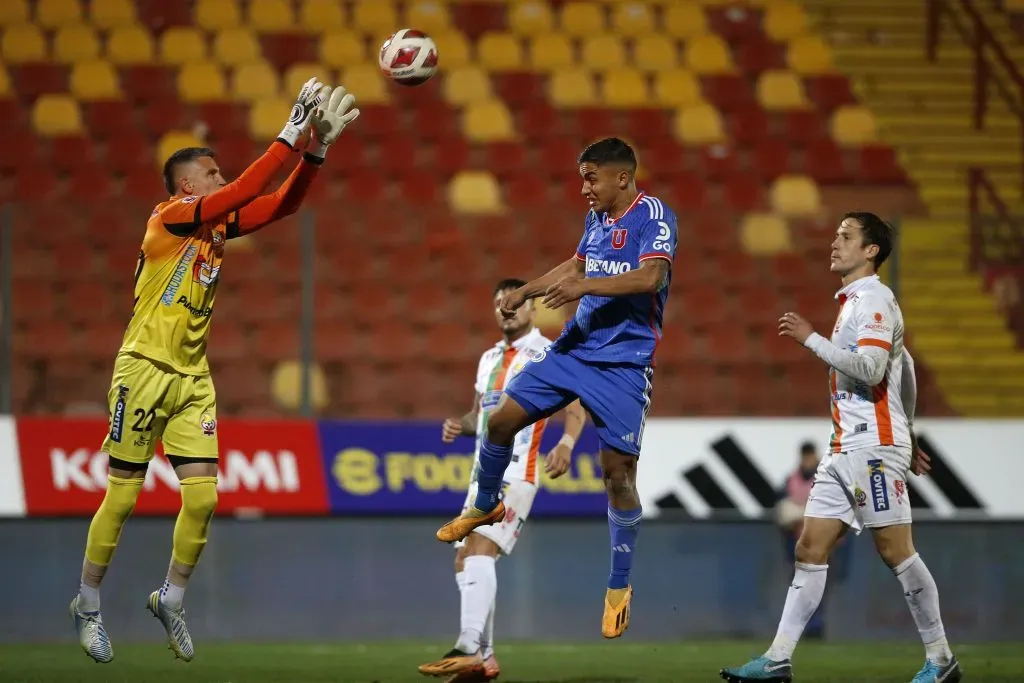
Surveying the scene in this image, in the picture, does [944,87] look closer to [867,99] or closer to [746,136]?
[867,99]

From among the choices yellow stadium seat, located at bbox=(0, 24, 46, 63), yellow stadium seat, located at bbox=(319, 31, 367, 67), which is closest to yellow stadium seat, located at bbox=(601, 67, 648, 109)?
yellow stadium seat, located at bbox=(319, 31, 367, 67)

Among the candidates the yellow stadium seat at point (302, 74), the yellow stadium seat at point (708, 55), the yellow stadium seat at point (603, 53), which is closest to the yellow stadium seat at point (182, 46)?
the yellow stadium seat at point (302, 74)

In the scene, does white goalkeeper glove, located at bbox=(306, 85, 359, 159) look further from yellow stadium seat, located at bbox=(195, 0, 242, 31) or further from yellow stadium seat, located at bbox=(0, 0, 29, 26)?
yellow stadium seat, located at bbox=(0, 0, 29, 26)

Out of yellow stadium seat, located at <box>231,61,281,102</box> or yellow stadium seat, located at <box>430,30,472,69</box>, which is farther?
yellow stadium seat, located at <box>430,30,472,69</box>

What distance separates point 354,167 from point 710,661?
22.5 feet

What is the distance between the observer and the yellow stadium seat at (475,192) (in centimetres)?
1444

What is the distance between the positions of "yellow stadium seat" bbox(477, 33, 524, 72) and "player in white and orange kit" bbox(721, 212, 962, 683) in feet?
30.6

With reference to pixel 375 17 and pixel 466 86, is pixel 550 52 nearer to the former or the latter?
pixel 466 86

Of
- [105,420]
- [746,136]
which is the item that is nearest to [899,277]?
[746,136]

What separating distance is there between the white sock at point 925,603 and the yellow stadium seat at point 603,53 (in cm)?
1000

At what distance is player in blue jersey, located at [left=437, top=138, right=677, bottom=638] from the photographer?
23.0 ft

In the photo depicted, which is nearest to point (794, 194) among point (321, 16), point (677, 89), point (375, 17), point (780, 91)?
point (780, 91)

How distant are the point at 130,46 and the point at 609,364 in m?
10.6

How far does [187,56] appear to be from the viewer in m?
15.9
